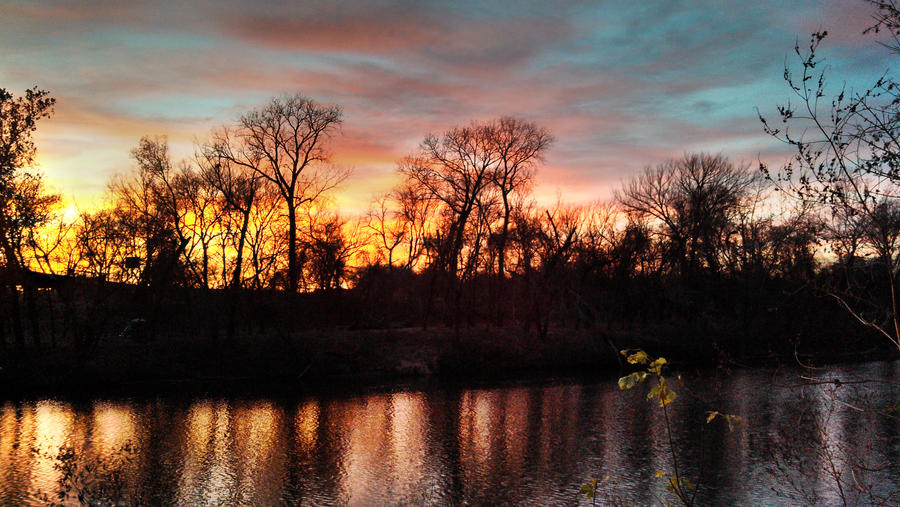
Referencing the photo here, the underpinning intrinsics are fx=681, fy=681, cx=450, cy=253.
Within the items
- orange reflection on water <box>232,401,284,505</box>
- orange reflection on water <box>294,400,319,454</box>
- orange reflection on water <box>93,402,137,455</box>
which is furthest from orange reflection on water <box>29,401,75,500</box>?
orange reflection on water <box>294,400,319,454</box>

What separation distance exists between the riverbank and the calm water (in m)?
5.07

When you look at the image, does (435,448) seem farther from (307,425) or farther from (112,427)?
(112,427)

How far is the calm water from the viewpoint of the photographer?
15.6 metres

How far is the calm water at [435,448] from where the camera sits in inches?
615

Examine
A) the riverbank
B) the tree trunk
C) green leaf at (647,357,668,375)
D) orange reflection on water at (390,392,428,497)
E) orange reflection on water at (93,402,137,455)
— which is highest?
the tree trunk

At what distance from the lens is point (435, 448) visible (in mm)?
20891

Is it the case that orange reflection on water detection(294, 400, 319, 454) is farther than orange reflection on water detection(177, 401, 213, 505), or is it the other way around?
orange reflection on water detection(294, 400, 319, 454)

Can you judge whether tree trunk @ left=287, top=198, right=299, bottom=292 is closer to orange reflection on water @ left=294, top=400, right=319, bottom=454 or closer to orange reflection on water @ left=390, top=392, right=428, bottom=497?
orange reflection on water @ left=390, top=392, right=428, bottom=497

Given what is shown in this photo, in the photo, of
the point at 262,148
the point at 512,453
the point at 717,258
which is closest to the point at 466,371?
the point at 262,148

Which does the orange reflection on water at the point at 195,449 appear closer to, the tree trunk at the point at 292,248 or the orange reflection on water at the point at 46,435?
the orange reflection on water at the point at 46,435

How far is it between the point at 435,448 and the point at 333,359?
70.2 feet

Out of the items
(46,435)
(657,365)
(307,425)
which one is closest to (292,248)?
(307,425)

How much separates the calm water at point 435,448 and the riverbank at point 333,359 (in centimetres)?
507

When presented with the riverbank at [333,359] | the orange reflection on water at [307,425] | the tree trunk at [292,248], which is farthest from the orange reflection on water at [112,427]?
the tree trunk at [292,248]
